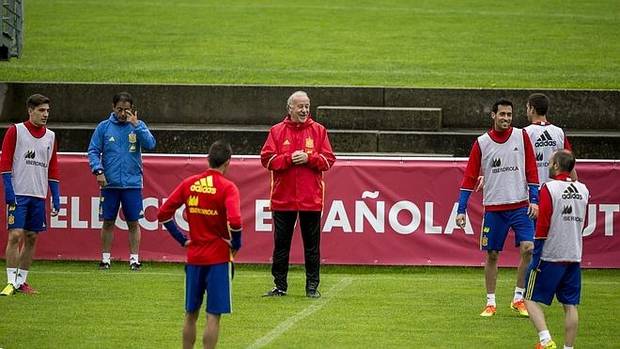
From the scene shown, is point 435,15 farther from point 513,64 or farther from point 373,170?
point 373,170

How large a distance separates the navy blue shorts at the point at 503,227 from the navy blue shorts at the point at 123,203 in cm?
505

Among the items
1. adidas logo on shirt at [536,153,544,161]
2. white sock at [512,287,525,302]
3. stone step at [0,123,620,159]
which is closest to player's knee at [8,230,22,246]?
stone step at [0,123,620,159]

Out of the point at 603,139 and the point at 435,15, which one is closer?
the point at 603,139

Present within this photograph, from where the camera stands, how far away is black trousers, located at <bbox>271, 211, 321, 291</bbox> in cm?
1452

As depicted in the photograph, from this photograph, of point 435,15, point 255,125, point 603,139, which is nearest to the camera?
point 603,139

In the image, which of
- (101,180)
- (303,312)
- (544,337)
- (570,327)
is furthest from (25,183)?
(570,327)

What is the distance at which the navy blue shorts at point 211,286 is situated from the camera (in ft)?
33.8

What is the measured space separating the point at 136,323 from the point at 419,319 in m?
2.88

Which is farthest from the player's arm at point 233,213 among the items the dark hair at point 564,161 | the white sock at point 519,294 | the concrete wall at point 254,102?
the concrete wall at point 254,102

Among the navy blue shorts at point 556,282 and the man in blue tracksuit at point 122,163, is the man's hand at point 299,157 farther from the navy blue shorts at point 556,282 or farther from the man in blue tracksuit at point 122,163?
the navy blue shorts at point 556,282

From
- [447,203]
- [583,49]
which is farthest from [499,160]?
[583,49]

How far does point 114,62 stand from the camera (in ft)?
90.8

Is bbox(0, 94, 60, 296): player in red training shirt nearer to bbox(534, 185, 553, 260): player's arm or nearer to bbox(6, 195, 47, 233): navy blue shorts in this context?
bbox(6, 195, 47, 233): navy blue shorts

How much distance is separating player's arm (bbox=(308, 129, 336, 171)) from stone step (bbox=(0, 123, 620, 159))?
5.17 m
